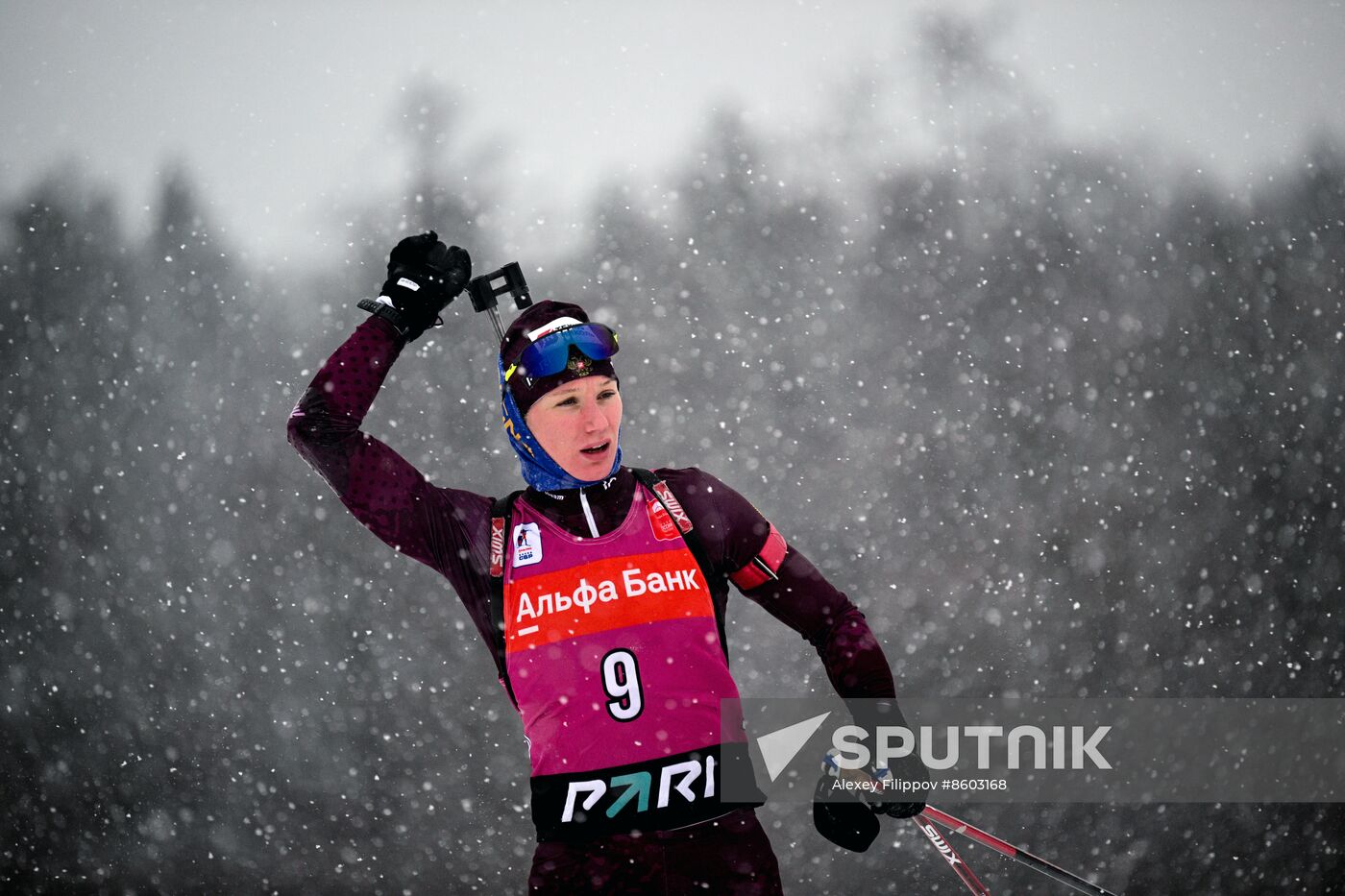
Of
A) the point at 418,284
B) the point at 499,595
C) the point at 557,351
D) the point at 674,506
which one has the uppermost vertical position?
the point at 418,284

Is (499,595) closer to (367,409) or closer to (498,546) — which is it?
(498,546)

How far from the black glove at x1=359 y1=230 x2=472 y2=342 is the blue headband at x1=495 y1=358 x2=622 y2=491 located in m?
0.32

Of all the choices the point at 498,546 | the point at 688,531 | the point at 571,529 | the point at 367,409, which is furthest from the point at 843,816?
the point at 367,409

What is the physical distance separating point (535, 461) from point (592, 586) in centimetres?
43

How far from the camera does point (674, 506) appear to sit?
270 cm

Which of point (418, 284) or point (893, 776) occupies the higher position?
point (418, 284)

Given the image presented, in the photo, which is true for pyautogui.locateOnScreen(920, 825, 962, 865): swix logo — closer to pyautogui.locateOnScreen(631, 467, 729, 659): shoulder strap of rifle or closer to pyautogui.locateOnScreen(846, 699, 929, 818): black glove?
pyautogui.locateOnScreen(846, 699, 929, 818): black glove

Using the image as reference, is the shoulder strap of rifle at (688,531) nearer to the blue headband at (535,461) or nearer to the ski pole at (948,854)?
the blue headband at (535,461)

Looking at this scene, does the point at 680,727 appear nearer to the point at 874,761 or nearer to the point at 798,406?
the point at 874,761

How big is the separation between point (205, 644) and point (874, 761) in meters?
6.32

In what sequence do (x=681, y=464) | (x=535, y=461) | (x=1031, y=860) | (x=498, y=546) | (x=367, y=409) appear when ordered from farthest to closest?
(x=681, y=464), (x=1031, y=860), (x=535, y=461), (x=498, y=546), (x=367, y=409)

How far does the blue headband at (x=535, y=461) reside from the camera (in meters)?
2.67

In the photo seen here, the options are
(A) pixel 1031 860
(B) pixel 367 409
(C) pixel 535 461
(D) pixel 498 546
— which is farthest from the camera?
(A) pixel 1031 860

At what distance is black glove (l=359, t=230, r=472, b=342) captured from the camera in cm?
258
